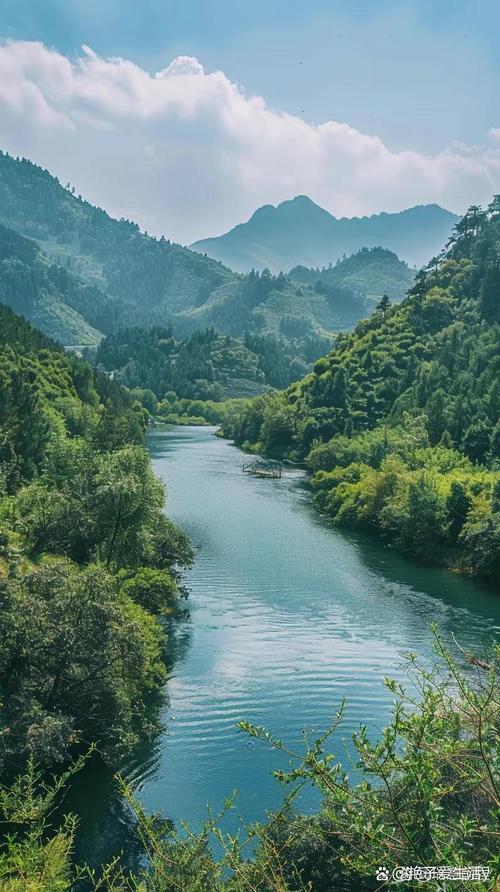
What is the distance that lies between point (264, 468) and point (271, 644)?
90.3 m

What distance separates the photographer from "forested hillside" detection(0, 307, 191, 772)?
3362 cm

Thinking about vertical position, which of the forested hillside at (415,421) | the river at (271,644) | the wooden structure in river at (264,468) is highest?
the forested hillside at (415,421)

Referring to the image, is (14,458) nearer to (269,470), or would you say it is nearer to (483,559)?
(483,559)

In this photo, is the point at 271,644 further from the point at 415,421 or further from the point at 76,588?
the point at 415,421

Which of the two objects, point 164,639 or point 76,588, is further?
point 164,639

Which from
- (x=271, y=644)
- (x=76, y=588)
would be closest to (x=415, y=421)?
(x=271, y=644)

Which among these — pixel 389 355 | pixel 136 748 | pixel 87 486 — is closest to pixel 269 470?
pixel 389 355

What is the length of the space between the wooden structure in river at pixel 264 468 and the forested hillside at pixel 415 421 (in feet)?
22.3

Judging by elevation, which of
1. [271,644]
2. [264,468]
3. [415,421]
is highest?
[415,421]

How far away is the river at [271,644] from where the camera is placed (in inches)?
1367

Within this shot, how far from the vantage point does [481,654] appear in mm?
49719

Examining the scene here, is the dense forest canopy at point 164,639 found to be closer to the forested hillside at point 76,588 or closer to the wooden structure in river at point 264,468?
the forested hillside at point 76,588

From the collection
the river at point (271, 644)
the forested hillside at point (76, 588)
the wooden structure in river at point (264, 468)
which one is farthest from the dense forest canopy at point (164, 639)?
the wooden structure in river at point (264, 468)

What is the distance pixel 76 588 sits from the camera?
36.7 metres
